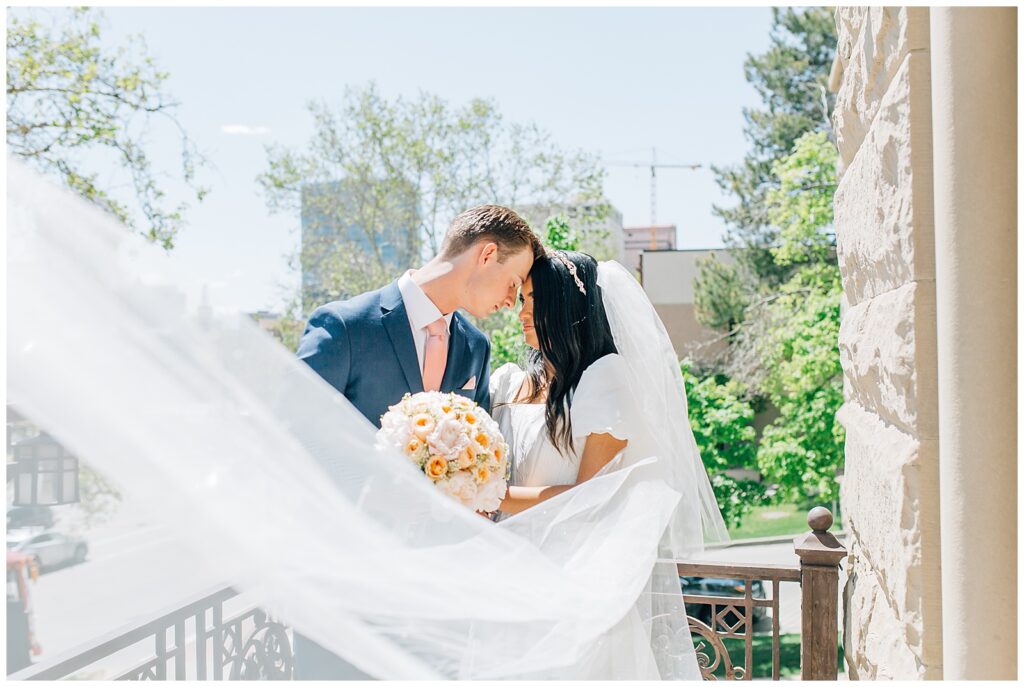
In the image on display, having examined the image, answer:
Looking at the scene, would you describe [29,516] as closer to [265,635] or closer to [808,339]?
[265,635]

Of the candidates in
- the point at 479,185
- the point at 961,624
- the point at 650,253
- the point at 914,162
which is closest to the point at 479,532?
the point at 961,624

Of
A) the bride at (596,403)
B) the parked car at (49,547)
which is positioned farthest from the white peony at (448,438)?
the parked car at (49,547)

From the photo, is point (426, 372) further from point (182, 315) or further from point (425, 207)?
point (425, 207)

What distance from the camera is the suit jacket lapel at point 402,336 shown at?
8.17 feet

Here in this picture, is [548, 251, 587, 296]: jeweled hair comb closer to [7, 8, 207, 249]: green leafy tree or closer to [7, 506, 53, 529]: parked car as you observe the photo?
[7, 506, 53, 529]: parked car

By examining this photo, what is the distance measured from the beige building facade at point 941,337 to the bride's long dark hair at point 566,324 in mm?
Answer: 978

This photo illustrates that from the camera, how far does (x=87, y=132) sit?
295 inches

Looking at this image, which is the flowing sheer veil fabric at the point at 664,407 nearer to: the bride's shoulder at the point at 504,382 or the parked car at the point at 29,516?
the bride's shoulder at the point at 504,382

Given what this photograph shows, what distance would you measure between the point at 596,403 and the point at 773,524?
72.2 feet

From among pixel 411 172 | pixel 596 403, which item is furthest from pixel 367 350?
pixel 411 172

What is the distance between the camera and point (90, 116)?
7449 mm

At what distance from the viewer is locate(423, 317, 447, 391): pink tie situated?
263 cm

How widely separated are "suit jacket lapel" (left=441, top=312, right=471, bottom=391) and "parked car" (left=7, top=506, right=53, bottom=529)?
1.44 metres

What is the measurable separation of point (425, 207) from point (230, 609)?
55.5ft
